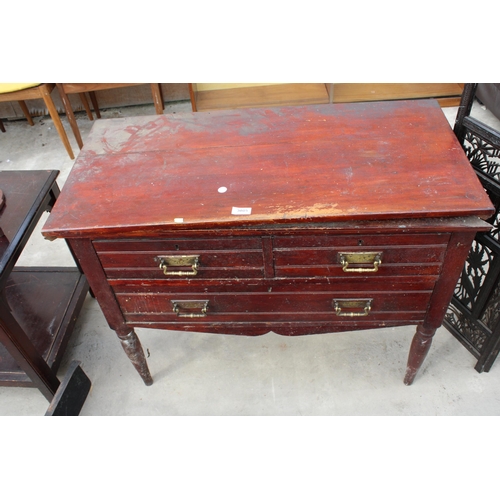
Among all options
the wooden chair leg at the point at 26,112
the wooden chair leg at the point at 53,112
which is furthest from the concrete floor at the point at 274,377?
the wooden chair leg at the point at 26,112

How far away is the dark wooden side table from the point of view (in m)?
1.69

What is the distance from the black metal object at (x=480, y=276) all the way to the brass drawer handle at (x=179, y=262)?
101 centimetres

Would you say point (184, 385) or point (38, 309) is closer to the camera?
point (184, 385)

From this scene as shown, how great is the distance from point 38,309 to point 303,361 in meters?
1.20

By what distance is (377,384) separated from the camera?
1950 mm

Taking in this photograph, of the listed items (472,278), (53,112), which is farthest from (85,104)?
(472,278)

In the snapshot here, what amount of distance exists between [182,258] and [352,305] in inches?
22.4

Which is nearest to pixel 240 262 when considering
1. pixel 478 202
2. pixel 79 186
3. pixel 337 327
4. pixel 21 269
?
pixel 337 327

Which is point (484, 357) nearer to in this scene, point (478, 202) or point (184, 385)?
point (478, 202)

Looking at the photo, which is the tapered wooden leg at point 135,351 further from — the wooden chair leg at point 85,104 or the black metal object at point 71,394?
the wooden chair leg at point 85,104

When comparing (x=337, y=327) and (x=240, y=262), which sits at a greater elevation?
(x=240, y=262)

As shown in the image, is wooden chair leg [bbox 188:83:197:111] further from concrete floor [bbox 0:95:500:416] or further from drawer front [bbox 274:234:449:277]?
drawer front [bbox 274:234:449:277]

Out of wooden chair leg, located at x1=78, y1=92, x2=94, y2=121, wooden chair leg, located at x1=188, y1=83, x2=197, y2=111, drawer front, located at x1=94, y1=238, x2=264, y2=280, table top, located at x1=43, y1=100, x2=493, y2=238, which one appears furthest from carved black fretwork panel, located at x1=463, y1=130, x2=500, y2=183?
wooden chair leg, located at x1=78, y1=92, x2=94, y2=121

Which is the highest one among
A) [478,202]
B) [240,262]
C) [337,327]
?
[478,202]
